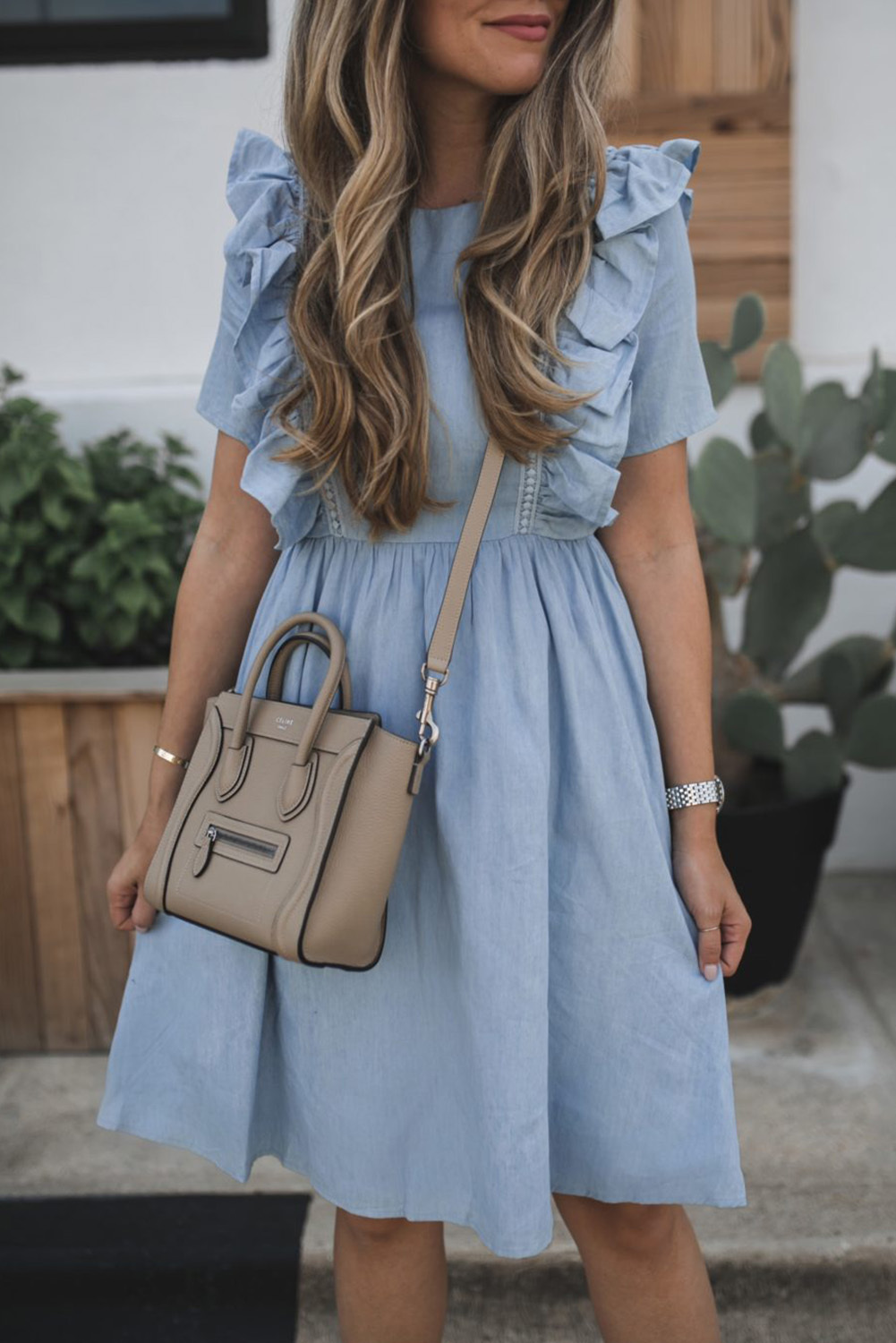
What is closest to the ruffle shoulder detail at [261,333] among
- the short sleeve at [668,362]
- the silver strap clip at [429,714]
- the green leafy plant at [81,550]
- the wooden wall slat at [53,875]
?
the silver strap clip at [429,714]

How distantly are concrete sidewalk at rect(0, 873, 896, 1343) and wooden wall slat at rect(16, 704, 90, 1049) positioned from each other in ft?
0.31

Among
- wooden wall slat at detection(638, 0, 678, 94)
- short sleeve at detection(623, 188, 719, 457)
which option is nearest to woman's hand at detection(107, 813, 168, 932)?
short sleeve at detection(623, 188, 719, 457)

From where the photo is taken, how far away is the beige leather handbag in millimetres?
Answer: 1161

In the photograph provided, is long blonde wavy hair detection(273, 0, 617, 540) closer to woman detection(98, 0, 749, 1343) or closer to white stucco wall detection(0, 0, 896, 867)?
woman detection(98, 0, 749, 1343)

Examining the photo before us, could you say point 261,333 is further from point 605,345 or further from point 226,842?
point 226,842

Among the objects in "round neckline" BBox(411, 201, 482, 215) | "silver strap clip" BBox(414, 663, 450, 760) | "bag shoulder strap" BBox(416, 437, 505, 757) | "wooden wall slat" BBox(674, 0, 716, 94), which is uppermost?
"wooden wall slat" BBox(674, 0, 716, 94)

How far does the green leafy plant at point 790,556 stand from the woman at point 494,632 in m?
0.99

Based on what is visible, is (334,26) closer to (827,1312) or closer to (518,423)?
(518,423)

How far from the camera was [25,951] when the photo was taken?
253 cm

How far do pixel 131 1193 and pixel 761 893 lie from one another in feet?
4.18

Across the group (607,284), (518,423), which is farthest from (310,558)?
(607,284)

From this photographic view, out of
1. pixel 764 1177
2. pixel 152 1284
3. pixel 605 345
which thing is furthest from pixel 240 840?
pixel 764 1177

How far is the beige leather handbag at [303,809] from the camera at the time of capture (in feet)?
3.81

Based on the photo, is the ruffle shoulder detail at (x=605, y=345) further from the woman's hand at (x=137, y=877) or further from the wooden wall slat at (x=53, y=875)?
the wooden wall slat at (x=53, y=875)
